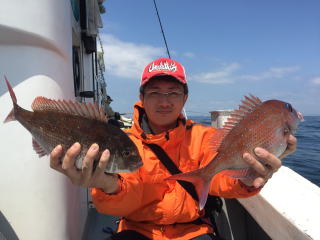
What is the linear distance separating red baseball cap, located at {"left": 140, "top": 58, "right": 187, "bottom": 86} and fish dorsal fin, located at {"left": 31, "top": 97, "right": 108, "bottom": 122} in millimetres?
876

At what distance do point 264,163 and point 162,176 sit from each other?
0.96m

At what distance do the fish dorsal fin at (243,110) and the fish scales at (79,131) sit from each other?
783 mm

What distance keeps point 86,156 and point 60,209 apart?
859mm

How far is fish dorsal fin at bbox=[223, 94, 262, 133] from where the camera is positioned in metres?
1.92

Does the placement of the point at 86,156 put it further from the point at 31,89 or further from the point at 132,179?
the point at 31,89

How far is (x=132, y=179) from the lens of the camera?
90.2 inches

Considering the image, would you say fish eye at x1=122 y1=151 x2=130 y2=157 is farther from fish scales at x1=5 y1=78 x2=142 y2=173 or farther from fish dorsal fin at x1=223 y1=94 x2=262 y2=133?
fish dorsal fin at x1=223 y1=94 x2=262 y2=133

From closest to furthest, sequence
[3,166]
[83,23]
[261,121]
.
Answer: [261,121], [3,166], [83,23]

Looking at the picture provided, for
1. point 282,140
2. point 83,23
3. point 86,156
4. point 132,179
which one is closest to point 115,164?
point 86,156

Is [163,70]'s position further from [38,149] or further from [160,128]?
[38,149]

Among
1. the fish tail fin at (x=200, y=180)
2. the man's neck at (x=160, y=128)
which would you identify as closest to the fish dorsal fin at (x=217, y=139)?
the fish tail fin at (x=200, y=180)

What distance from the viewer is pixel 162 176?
2.42m

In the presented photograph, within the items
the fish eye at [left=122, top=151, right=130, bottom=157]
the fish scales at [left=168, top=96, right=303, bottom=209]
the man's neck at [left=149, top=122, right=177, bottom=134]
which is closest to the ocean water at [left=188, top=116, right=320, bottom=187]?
the man's neck at [left=149, top=122, right=177, bottom=134]

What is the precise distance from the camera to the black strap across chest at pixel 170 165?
2.37 metres
